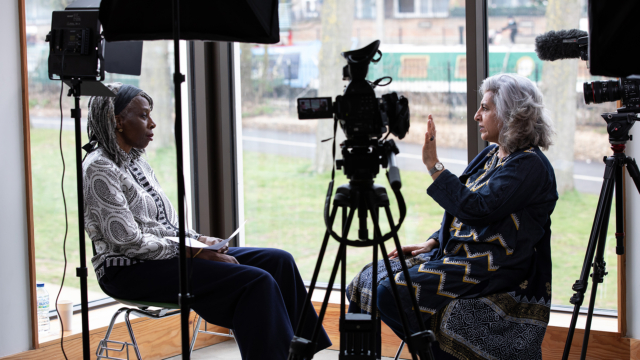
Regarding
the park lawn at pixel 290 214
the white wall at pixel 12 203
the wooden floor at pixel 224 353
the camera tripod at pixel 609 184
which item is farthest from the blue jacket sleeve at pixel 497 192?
the white wall at pixel 12 203

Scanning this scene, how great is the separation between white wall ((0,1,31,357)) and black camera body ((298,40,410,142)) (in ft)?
4.84

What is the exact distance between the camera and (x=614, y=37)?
1271 mm

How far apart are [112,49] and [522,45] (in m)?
1.88

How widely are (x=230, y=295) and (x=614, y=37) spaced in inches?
60.5

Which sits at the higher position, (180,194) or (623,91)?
(623,91)

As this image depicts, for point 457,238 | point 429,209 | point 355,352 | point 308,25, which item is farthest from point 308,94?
point 355,352

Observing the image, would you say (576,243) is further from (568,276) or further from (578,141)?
(578,141)

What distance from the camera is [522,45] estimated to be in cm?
276

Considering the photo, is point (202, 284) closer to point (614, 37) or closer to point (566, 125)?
point (614, 37)

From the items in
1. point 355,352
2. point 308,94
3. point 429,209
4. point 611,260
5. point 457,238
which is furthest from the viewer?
point 308,94

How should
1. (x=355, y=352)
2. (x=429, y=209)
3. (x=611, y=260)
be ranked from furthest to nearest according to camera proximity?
(x=429, y=209)
(x=611, y=260)
(x=355, y=352)

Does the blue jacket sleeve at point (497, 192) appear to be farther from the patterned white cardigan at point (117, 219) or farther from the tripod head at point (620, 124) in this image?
the patterned white cardigan at point (117, 219)

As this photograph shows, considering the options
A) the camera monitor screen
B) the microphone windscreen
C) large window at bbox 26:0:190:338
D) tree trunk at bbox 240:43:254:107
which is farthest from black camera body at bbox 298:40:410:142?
tree trunk at bbox 240:43:254:107

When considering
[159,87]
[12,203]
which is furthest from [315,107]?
[159,87]
